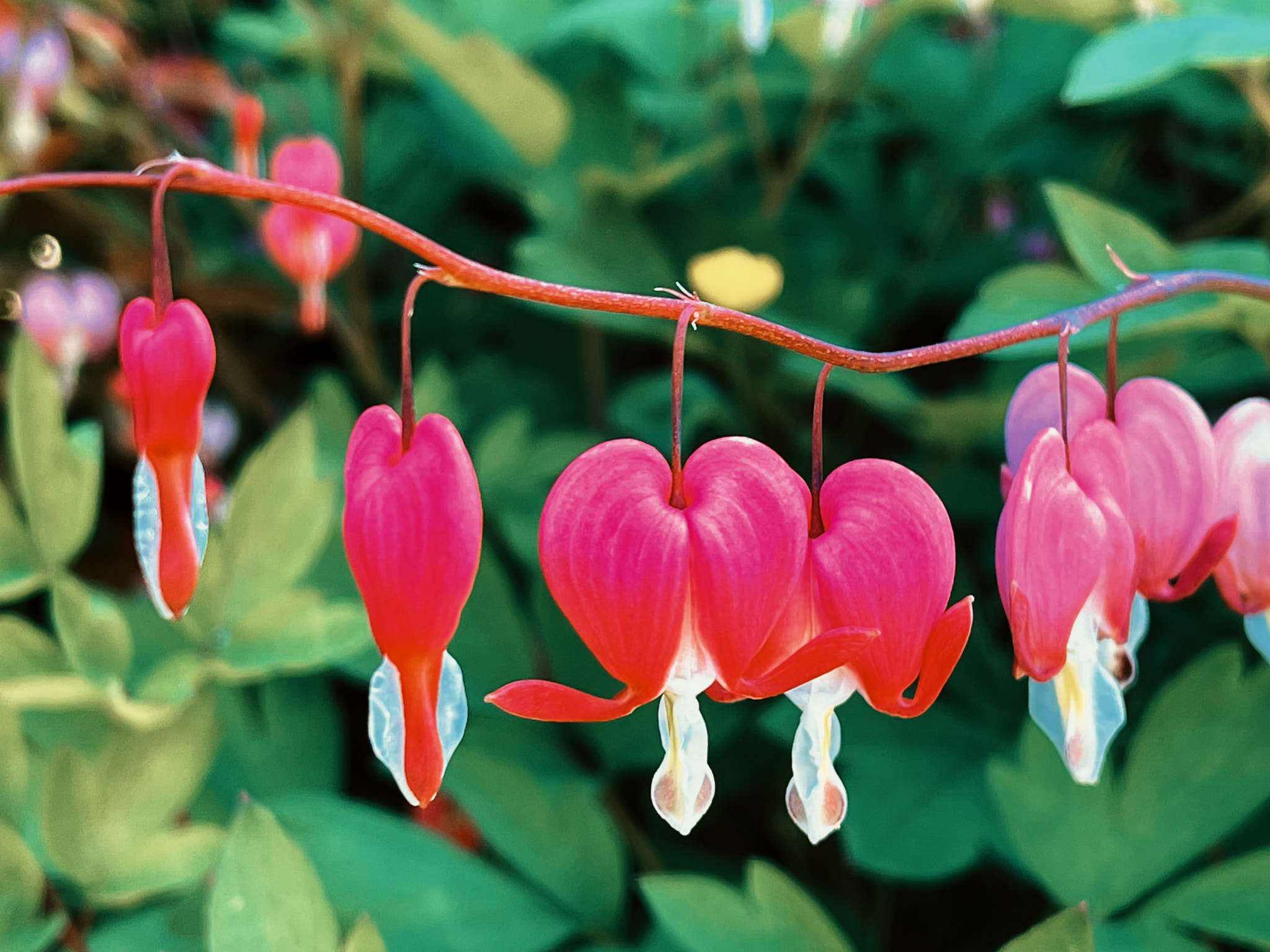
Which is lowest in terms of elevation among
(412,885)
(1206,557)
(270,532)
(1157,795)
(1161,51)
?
(412,885)

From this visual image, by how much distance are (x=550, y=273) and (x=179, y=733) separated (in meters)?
0.51

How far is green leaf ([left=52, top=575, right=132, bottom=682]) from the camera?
753 millimetres

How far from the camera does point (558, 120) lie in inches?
43.4

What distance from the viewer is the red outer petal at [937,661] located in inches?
17.5

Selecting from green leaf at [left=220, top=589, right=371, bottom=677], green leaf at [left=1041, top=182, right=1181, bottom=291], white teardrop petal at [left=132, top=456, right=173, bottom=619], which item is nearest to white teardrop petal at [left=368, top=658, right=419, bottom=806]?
white teardrop petal at [left=132, top=456, right=173, bottom=619]

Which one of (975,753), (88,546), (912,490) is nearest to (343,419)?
(88,546)

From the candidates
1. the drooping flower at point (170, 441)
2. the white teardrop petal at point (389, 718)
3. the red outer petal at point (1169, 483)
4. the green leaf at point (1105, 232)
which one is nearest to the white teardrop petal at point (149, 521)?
the drooping flower at point (170, 441)

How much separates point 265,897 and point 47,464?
15.1 inches

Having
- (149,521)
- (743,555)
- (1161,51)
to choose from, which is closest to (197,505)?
(149,521)

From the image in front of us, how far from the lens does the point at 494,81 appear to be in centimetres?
106

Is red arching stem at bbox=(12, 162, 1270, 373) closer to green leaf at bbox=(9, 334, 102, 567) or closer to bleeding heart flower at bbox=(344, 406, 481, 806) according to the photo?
bleeding heart flower at bbox=(344, 406, 481, 806)

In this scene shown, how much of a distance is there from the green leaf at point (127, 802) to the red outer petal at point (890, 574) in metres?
0.46

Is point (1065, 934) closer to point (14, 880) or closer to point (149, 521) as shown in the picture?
point (149, 521)

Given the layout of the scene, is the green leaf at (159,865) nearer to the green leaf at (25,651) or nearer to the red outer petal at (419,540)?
the green leaf at (25,651)
